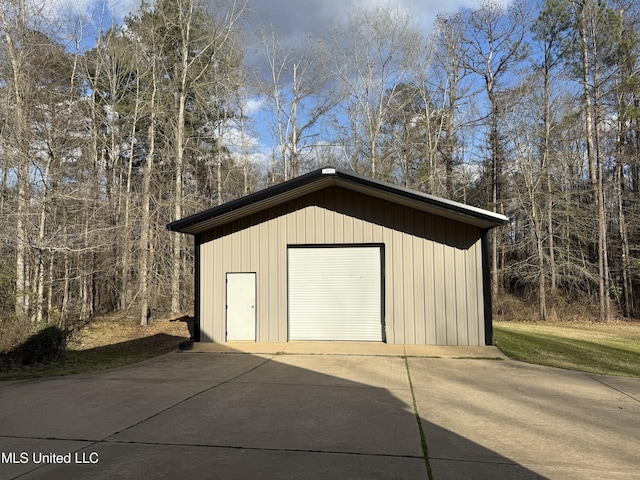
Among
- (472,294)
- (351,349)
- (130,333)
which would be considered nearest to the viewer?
(351,349)

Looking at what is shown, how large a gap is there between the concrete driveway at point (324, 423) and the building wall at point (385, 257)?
2330mm

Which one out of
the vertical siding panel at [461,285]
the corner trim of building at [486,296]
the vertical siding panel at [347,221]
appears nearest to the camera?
the corner trim of building at [486,296]

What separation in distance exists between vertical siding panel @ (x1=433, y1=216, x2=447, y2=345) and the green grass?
139 centimetres

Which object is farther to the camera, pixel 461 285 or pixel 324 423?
pixel 461 285

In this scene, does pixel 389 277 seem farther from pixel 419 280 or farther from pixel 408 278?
pixel 419 280

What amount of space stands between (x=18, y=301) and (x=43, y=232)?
7.02ft

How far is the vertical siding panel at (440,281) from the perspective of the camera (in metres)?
10.4

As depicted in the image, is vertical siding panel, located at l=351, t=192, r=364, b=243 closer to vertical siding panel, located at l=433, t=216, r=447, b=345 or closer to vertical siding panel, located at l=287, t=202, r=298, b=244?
vertical siding panel, located at l=287, t=202, r=298, b=244

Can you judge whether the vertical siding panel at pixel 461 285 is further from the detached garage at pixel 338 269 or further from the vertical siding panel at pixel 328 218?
the vertical siding panel at pixel 328 218

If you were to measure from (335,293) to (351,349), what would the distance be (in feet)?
5.74

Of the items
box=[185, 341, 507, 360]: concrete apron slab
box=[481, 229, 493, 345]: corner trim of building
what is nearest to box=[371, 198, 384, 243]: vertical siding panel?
box=[481, 229, 493, 345]: corner trim of building

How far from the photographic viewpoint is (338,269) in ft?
36.9

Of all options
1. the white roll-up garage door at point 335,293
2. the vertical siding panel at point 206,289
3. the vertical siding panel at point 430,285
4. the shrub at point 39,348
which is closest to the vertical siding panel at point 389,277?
the white roll-up garage door at point 335,293

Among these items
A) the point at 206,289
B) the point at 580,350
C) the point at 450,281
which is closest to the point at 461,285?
the point at 450,281
